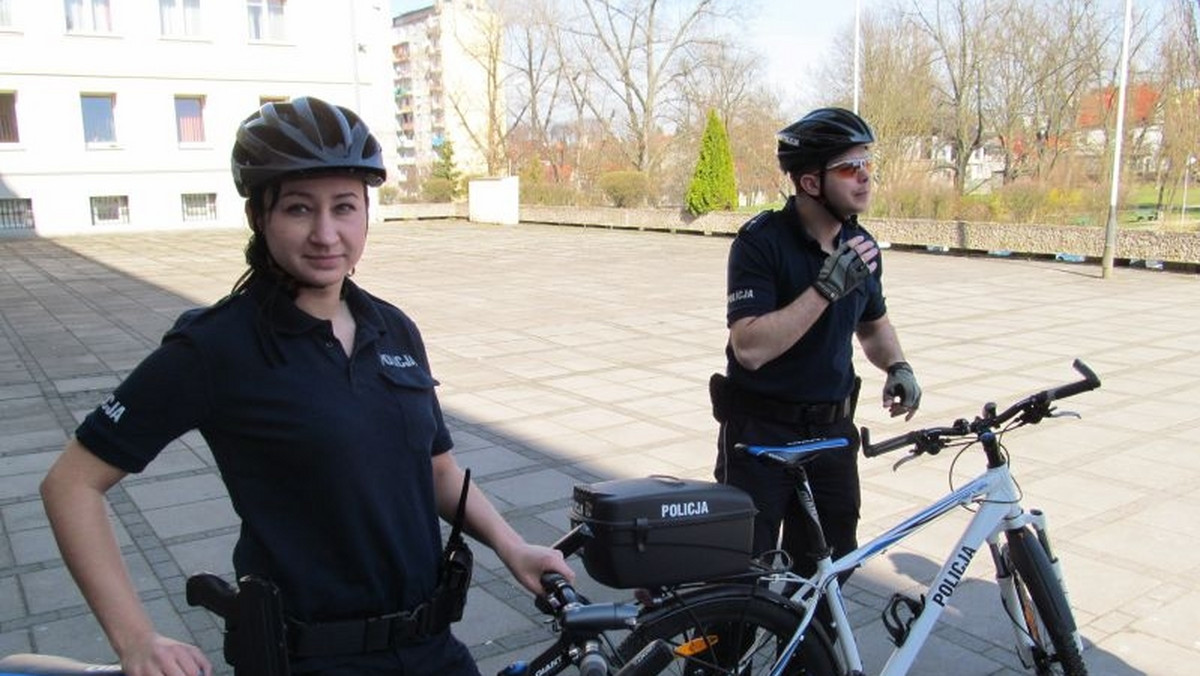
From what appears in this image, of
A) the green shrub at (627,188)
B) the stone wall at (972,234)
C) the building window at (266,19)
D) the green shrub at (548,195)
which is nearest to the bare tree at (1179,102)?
the stone wall at (972,234)

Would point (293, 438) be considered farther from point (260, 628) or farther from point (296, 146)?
point (296, 146)

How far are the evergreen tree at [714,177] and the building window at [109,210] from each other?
16782 millimetres

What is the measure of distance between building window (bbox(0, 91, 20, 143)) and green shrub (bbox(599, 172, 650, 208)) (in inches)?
673

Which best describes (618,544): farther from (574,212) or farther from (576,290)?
(574,212)

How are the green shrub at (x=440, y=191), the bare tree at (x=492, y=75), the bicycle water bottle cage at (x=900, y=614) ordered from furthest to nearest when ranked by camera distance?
the bare tree at (x=492, y=75) < the green shrub at (x=440, y=191) < the bicycle water bottle cage at (x=900, y=614)

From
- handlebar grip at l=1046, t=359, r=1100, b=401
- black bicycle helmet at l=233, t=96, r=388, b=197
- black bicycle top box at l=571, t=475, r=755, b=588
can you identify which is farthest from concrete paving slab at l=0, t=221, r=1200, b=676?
black bicycle helmet at l=233, t=96, r=388, b=197

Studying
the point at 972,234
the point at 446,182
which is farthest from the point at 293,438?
the point at 446,182

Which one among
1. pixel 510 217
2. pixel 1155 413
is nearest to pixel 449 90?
pixel 510 217

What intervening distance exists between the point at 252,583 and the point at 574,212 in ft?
97.9

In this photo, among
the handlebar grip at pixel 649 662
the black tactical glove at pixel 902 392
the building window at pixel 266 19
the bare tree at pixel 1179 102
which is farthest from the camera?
the building window at pixel 266 19

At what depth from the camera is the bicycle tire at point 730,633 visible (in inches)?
90.5

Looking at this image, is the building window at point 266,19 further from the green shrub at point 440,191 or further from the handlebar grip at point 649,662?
the handlebar grip at point 649,662

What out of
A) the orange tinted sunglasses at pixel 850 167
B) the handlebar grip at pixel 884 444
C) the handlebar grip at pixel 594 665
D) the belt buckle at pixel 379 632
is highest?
the orange tinted sunglasses at pixel 850 167

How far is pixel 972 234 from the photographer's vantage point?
20.0m
